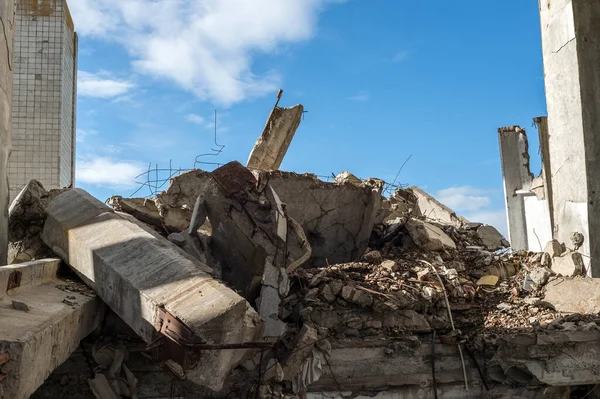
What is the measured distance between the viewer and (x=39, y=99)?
29.6 feet

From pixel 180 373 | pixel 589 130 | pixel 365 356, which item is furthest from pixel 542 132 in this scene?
pixel 180 373

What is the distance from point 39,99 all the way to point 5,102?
4.10 m

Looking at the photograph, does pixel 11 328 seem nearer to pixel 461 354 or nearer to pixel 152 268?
pixel 152 268

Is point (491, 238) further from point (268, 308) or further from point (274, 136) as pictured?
point (268, 308)

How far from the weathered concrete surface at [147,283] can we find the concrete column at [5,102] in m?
0.42

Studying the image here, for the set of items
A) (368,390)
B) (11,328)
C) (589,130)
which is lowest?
(368,390)

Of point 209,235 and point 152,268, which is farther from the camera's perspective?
point 209,235

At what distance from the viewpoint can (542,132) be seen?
10719 mm

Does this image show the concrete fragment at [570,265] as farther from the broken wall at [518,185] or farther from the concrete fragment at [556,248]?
the broken wall at [518,185]

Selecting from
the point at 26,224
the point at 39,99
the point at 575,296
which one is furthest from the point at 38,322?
the point at 39,99

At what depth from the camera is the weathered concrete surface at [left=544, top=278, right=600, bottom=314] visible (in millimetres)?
5824

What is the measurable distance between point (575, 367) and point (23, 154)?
7438mm

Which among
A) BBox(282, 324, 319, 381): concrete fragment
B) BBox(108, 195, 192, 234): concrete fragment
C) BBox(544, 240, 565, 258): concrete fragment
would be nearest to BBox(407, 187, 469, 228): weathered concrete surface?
BBox(544, 240, 565, 258): concrete fragment

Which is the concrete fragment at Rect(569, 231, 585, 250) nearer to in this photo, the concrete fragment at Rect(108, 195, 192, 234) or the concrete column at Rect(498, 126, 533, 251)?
the concrete fragment at Rect(108, 195, 192, 234)
